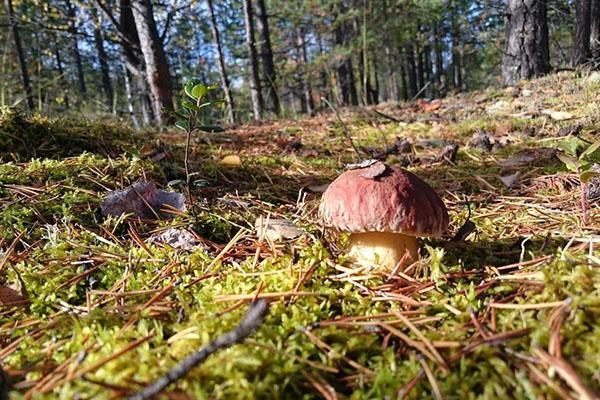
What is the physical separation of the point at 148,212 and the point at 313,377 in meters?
1.43

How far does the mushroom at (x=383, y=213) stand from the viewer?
1.38m

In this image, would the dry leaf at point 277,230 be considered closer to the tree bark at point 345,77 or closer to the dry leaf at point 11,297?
the dry leaf at point 11,297

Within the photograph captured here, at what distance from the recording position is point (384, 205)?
138 cm

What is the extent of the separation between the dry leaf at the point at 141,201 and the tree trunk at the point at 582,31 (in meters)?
6.95

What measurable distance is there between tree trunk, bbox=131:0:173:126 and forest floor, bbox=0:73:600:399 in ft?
9.33

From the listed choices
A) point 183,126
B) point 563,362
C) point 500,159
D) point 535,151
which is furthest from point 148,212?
point 535,151

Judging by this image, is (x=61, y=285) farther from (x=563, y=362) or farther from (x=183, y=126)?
(x=563, y=362)

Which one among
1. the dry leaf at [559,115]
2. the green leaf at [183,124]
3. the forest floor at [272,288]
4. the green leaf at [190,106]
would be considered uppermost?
the green leaf at [190,106]

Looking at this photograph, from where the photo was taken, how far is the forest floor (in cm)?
90

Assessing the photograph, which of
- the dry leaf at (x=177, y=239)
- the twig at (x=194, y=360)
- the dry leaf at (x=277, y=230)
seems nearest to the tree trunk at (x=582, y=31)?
the dry leaf at (x=277, y=230)

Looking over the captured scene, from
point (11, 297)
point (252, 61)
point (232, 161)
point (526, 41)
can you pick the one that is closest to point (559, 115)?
point (526, 41)

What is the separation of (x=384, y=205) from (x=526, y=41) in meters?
6.19

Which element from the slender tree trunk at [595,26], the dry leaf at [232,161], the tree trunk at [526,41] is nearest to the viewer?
the dry leaf at [232,161]

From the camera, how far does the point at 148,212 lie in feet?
6.73
